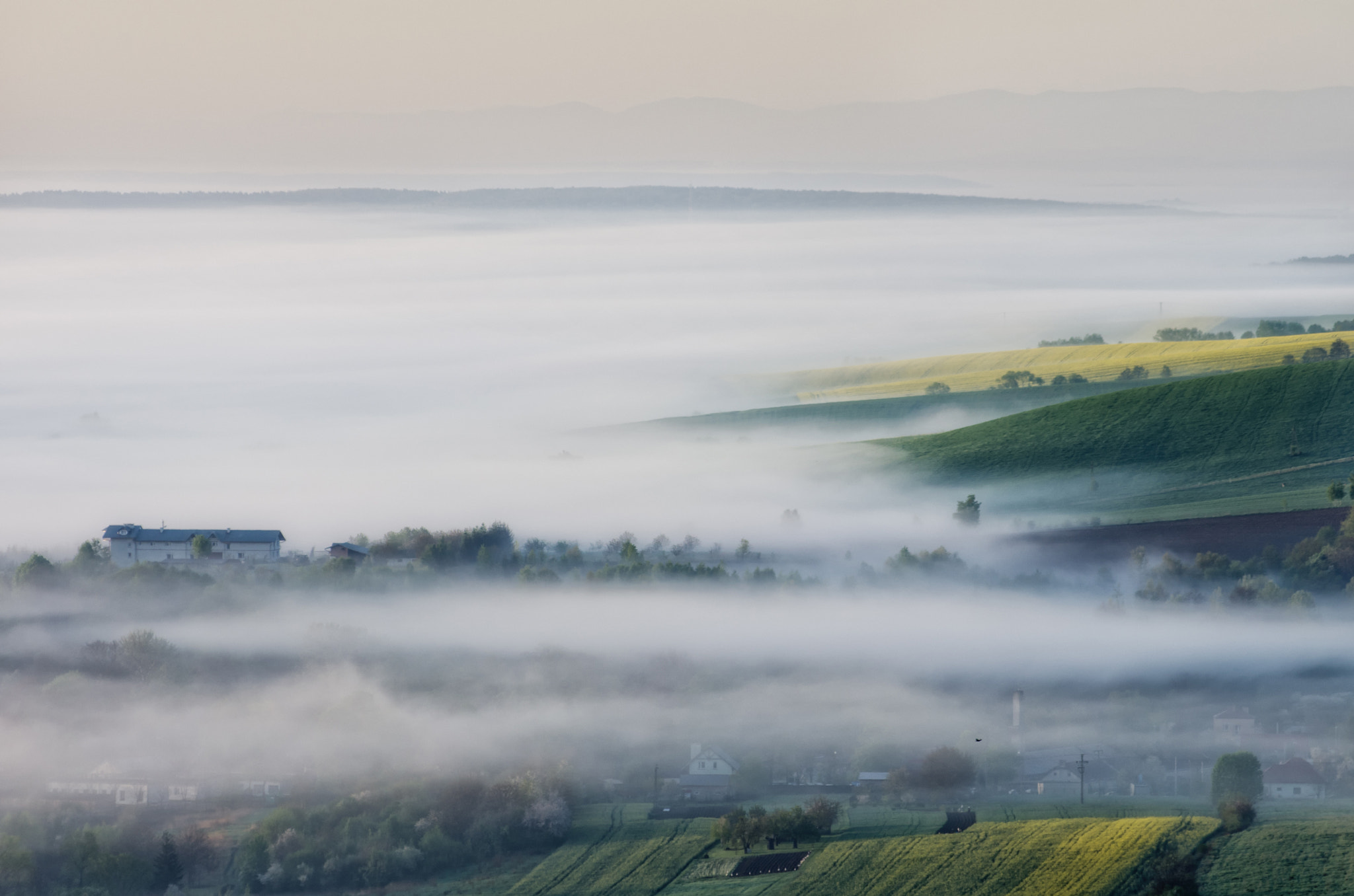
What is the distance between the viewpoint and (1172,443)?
101312mm

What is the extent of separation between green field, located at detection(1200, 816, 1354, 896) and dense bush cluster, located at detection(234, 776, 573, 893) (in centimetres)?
2158

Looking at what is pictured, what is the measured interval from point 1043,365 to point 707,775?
72.1 meters

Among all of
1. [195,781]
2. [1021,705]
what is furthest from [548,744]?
[1021,705]

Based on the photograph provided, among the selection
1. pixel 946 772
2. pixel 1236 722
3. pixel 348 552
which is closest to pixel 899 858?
pixel 946 772

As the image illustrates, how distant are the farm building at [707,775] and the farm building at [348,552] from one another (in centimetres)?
3213

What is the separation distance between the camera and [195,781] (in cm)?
6681

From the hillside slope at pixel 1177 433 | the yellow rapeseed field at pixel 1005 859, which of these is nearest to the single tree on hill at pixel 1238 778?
the yellow rapeseed field at pixel 1005 859

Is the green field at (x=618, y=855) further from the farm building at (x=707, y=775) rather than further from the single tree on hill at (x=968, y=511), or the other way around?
the single tree on hill at (x=968, y=511)

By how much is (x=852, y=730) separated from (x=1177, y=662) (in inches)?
542

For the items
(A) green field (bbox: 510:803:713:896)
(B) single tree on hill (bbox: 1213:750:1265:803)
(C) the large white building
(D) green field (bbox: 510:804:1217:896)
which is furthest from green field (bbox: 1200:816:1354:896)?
(C) the large white building

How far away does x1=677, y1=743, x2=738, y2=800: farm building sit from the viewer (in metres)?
64.3

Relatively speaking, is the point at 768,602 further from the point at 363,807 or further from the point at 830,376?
the point at 830,376

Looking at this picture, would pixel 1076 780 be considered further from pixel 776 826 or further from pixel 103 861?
pixel 103 861

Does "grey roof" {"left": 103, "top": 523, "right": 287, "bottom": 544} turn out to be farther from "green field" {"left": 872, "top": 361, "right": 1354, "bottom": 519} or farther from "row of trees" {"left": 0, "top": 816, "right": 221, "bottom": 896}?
"green field" {"left": 872, "top": 361, "right": 1354, "bottom": 519}
